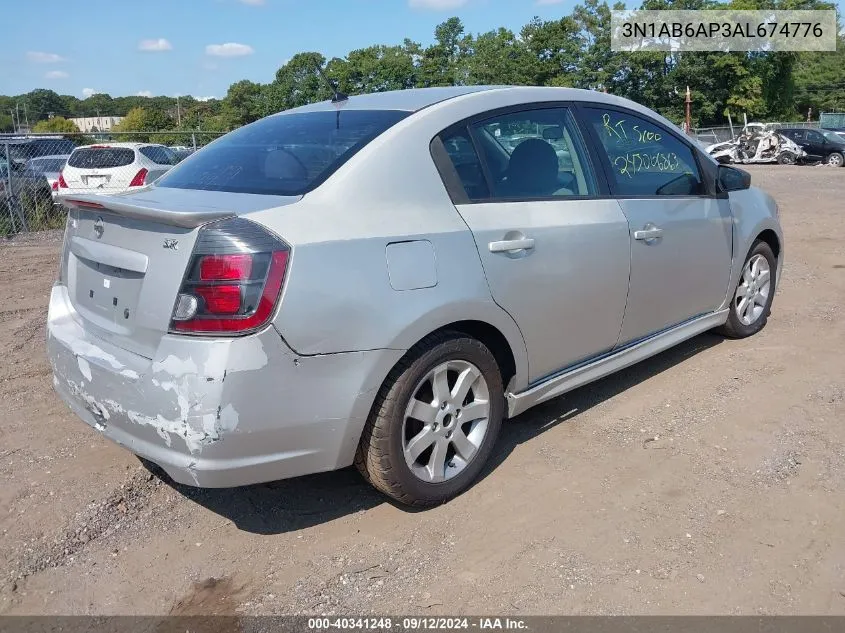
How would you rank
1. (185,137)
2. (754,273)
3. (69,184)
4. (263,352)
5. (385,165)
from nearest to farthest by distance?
(263,352), (385,165), (754,273), (69,184), (185,137)

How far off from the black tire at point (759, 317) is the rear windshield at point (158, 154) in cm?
1195

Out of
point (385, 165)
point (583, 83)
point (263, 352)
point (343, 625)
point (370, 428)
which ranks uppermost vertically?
point (583, 83)

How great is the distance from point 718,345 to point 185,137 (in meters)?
17.8

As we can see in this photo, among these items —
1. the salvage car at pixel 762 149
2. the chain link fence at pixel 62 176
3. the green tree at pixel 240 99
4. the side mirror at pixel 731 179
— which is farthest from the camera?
the green tree at pixel 240 99

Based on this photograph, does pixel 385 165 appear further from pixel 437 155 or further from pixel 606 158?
pixel 606 158

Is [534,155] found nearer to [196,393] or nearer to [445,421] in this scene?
[445,421]

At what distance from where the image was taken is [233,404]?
8.00ft

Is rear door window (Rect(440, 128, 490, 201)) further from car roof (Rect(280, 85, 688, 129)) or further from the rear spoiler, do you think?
the rear spoiler

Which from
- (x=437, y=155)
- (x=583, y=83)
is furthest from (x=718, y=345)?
(x=583, y=83)

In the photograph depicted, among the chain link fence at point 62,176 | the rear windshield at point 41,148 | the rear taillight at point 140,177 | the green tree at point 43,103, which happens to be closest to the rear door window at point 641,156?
the chain link fence at point 62,176

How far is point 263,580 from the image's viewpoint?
2.69 m

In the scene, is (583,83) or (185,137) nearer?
(185,137)

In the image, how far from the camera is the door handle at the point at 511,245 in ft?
10.1

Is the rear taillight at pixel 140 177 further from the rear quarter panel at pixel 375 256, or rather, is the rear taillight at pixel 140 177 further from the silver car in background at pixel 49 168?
the rear quarter panel at pixel 375 256
